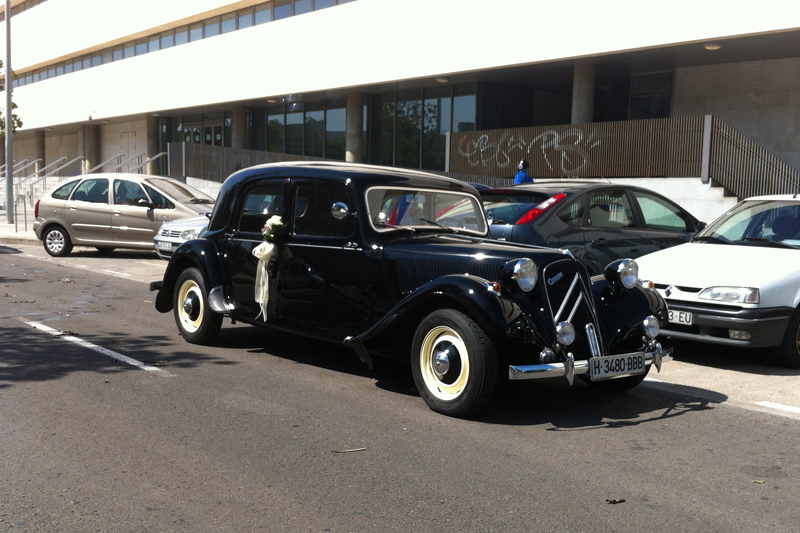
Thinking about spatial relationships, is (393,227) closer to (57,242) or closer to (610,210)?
(610,210)

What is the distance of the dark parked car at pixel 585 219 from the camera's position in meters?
8.69

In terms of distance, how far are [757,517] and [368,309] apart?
3.15 m

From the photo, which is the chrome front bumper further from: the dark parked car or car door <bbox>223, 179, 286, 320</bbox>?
the dark parked car

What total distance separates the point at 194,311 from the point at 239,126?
24.9 m

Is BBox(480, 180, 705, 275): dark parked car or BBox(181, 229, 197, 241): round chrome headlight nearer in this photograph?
BBox(480, 180, 705, 275): dark parked car

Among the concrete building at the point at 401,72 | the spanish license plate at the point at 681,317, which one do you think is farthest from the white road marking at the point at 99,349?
the concrete building at the point at 401,72

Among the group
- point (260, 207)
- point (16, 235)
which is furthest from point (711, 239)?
point (16, 235)

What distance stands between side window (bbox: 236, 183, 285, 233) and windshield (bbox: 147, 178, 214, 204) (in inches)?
352

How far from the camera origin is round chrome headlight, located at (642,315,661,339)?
5797 mm

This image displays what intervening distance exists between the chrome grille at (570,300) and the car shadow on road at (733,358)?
2.47m

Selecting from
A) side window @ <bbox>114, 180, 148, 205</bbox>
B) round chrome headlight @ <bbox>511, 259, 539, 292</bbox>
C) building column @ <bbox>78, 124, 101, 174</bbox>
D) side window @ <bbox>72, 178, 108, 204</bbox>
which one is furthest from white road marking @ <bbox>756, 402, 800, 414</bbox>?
building column @ <bbox>78, 124, 101, 174</bbox>

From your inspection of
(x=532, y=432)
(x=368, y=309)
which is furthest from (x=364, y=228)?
(x=532, y=432)

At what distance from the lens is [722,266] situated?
739cm

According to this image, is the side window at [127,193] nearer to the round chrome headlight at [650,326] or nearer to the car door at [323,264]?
the car door at [323,264]
